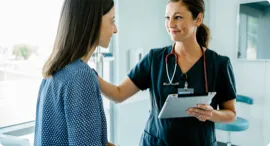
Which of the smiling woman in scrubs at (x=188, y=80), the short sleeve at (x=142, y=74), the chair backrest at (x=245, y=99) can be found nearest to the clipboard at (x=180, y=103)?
the smiling woman in scrubs at (x=188, y=80)

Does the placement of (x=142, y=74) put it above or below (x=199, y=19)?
below

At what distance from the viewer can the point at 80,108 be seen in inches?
28.7

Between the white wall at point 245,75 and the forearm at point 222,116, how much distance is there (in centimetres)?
179

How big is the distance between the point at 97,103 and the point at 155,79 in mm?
595

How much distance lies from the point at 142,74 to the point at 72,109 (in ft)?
2.27

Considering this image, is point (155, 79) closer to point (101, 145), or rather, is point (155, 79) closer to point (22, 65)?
point (101, 145)

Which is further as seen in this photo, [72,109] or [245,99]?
[245,99]

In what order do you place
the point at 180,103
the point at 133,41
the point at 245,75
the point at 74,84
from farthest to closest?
the point at 245,75
the point at 133,41
the point at 180,103
the point at 74,84

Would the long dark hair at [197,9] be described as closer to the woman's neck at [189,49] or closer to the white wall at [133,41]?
the woman's neck at [189,49]

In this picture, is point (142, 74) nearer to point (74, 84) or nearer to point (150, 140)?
point (150, 140)

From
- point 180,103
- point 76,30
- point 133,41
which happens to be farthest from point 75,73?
point 133,41

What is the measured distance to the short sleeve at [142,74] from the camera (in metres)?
1.38

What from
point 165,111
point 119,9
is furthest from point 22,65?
point 165,111

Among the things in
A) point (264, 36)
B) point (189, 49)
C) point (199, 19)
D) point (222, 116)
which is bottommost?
point (222, 116)
